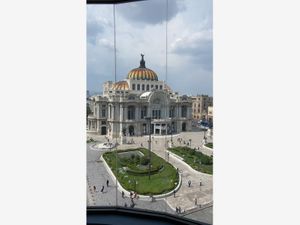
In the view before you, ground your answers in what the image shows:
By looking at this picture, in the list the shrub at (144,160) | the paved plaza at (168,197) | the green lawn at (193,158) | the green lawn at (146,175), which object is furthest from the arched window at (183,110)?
the shrub at (144,160)

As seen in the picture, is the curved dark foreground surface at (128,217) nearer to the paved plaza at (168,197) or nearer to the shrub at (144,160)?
the paved plaza at (168,197)

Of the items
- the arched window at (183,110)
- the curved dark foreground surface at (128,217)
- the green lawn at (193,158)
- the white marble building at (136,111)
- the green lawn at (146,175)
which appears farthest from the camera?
the green lawn at (193,158)

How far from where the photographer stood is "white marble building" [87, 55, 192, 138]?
3.38 metres

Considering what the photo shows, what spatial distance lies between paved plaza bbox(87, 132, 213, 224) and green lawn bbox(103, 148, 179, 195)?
0.14m

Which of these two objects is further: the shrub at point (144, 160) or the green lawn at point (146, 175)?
the shrub at point (144, 160)

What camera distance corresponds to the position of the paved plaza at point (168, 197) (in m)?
3.06

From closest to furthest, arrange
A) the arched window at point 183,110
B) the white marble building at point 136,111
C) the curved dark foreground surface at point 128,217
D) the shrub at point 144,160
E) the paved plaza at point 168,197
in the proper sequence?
the curved dark foreground surface at point 128,217
the paved plaza at point 168,197
the arched window at point 183,110
the white marble building at point 136,111
the shrub at point 144,160

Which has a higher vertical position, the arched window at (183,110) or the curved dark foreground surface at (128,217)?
the arched window at (183,110)

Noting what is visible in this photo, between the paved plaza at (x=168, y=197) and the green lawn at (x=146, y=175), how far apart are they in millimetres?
139

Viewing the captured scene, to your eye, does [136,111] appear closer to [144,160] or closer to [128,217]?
[144,160]

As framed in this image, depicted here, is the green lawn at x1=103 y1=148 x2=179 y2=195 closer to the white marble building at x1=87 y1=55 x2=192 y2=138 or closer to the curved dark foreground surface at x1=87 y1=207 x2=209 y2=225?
the white marble building at x1=87 y1=55 x2=192 y2=138
